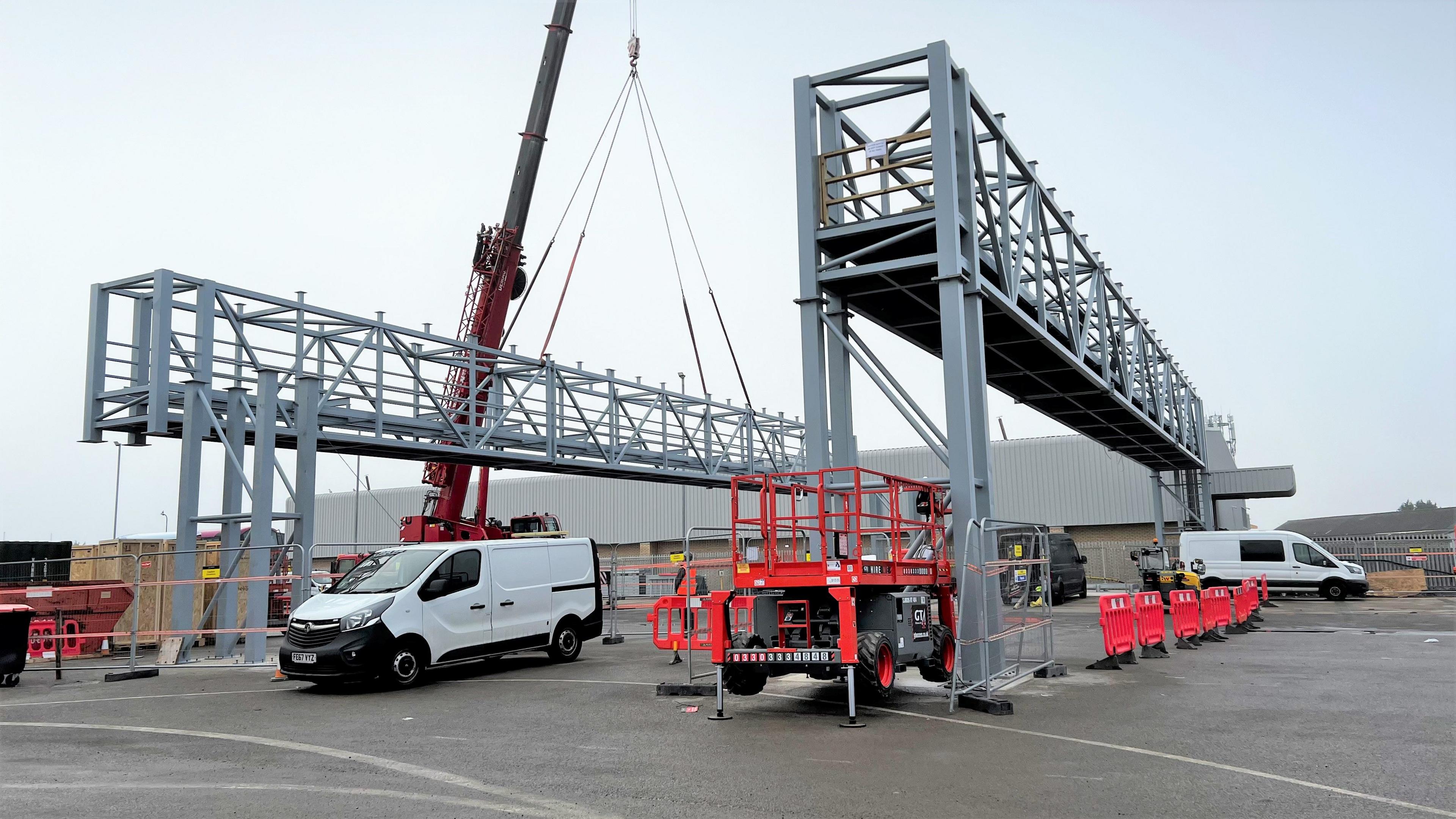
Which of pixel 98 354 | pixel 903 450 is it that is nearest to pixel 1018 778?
pixel 98 354

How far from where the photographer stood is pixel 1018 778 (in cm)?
696

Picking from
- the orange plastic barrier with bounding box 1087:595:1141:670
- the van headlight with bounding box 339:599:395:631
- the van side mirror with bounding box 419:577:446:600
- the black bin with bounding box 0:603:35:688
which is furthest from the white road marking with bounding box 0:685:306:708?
the orange plastic barrier with bounding box 1087:595:1141:670

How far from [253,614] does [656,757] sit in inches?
414

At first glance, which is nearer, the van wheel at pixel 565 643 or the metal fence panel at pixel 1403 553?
the van wheel at pixel 565 643

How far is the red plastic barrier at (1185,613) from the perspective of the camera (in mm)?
16594

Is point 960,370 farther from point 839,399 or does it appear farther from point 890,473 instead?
point 890,473

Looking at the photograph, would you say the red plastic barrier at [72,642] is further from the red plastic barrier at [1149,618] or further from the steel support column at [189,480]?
the red plastic barrier at [1149,618]

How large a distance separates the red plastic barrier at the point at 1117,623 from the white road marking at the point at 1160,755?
13.5ft

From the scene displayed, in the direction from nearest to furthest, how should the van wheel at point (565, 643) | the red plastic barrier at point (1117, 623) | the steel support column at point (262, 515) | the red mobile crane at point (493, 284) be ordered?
→ the red plastic barrier at point (1117, 623) → the van wheel at point (565, 643) → the steel support column at point (262, 515) → the red mobile crane at point (493, 284)

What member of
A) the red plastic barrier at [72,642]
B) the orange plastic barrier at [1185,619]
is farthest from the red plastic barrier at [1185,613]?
the red plastic barrier at [72,642]

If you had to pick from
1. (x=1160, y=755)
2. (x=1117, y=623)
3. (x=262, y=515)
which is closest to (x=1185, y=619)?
(x=1117, y=623)

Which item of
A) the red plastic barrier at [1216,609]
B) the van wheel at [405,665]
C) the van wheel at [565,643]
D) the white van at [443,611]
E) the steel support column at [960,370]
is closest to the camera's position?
the steel support column at [960,370]

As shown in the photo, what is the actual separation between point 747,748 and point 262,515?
1142cm

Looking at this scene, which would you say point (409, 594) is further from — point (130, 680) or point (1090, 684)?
point (1090, 684)
